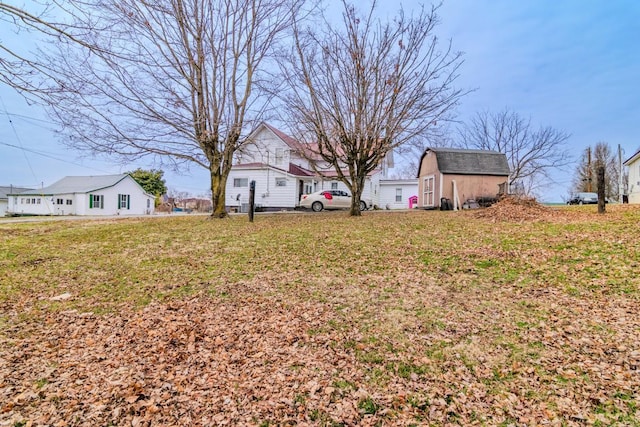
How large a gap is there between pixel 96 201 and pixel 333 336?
36.3m

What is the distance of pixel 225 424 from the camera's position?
95.0 inches

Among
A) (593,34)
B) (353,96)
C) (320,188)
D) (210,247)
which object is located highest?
(593,34)

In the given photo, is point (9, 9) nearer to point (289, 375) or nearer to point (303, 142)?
point (289, 375)

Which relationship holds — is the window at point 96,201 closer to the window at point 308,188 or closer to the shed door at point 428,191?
the window at point 308,188

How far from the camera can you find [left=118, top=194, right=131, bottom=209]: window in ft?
111

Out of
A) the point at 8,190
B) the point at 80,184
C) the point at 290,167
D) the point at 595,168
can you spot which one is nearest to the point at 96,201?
the point at 80,184

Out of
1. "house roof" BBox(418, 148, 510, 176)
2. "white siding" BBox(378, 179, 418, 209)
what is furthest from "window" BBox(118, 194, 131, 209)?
"house roof" BBox(418, 148, 510, 176)

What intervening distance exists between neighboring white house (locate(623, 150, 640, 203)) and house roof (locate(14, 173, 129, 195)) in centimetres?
4258

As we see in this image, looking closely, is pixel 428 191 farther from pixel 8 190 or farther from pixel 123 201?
pixel 8 190

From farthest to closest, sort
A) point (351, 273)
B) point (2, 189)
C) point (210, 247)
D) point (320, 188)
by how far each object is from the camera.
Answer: point (2, 189) < point (320, 188) < point (210, 247) < point (351, 273)

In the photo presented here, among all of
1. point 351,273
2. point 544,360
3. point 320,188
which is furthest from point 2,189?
point 544,360

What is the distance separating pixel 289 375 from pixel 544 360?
2.39m

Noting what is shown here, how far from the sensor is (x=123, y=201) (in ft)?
112

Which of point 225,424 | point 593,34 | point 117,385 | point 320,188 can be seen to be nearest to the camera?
point 225,424
